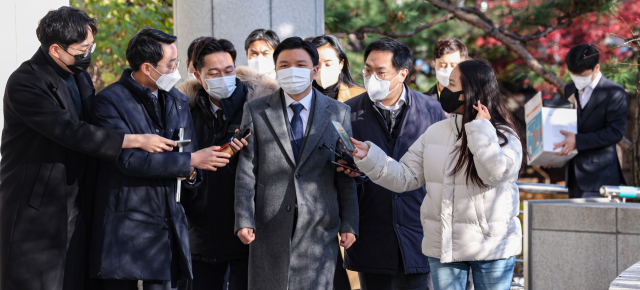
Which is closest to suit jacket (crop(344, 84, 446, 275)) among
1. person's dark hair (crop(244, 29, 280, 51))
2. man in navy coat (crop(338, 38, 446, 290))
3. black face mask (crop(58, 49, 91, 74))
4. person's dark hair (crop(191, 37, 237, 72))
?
man in navy coat (crop(338, 38, 446, 290))

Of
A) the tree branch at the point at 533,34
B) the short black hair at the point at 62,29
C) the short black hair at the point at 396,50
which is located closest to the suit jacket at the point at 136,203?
the short black hair at the point at 62,29

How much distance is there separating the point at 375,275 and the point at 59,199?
1.98 meters

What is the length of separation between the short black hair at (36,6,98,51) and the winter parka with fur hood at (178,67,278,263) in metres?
1.00

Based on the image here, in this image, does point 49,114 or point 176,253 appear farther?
point 176,253

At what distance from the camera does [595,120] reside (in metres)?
6.02

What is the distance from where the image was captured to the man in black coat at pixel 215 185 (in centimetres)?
430

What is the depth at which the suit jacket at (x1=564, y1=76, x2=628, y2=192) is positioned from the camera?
→ 235 inches

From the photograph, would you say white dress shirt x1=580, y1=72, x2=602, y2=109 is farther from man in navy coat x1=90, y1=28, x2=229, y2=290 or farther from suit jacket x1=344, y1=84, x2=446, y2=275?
man in navy coat x1=90, y1=28, x2=229, y2=290

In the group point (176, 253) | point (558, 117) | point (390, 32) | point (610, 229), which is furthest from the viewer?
point (390, 32)

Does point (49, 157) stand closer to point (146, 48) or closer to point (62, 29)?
point (62, 29)

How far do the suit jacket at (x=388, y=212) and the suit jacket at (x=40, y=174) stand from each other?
5.27 feet

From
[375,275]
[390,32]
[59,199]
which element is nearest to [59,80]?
[59,199]

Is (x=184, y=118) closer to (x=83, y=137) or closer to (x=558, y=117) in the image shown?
(x=83, y=137)

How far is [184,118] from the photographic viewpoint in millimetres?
4031
